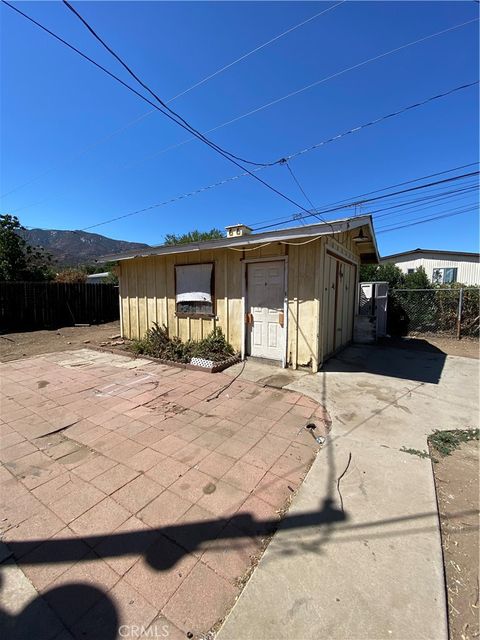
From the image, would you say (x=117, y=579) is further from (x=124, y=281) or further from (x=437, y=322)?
(x=437, y=322)

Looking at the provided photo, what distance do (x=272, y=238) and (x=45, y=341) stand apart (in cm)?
803

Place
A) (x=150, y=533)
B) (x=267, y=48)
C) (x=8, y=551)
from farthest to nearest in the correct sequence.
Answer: (x=267, y=48) → (x=150, y=533) → (x=8, y=551)

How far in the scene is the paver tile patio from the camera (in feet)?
4.68

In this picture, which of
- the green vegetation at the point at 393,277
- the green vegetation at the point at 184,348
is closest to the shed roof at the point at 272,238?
the green vegetation at the point at 184,348

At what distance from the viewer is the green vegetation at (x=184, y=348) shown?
5.91m

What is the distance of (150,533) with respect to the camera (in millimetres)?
1791

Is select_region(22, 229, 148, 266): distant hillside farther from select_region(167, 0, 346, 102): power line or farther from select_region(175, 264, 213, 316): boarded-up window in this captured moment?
select_region(167, 0, 346, 102): power line

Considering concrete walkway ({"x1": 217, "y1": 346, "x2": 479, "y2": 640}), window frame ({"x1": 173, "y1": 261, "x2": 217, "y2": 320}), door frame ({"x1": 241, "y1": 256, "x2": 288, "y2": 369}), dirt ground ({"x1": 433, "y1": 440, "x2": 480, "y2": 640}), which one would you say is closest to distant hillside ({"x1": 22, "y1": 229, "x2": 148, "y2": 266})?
window frame ({"x1": 173, "y1": 261, "x2": 217, "y2": 320})

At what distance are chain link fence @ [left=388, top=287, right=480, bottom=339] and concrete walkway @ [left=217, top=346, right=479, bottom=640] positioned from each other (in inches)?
277

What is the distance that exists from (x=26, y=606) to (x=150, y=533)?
0.64m

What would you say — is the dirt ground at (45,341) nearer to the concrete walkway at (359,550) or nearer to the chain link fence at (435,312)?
the concrete walkway at (359,550)

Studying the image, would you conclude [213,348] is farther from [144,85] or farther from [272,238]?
[144,85]

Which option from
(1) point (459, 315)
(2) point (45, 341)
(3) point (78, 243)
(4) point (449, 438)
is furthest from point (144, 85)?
(3) point (78, 243)

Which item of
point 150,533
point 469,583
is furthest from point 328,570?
point 150,533
